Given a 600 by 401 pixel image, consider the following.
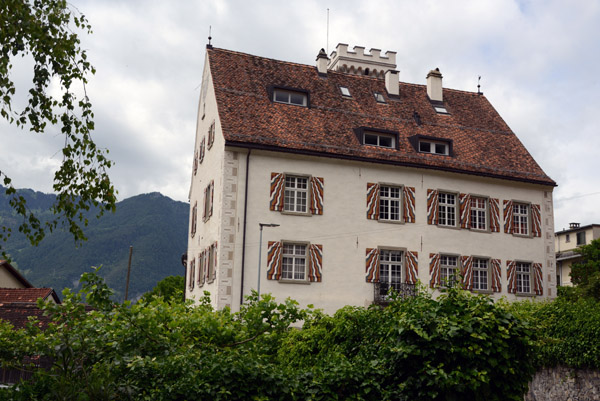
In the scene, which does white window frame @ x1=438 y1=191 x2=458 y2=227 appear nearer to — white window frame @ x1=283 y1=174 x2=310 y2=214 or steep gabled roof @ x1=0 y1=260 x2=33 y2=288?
white window frame @ x1=283 y1=174 x2=310 y2=214

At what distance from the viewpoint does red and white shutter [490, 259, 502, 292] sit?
31641 mm

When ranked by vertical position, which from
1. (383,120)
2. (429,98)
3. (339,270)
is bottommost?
(339,270)

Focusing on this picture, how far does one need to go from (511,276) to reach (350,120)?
10315mm

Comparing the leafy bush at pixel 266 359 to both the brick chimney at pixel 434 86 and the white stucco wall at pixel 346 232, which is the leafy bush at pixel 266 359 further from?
the brick chimney at pixel 434 86

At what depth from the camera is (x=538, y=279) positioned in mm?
32938

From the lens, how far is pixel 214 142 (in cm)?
3158

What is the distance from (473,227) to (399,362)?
77.0 feet

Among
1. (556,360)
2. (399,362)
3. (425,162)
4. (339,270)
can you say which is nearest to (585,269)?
(425,162)

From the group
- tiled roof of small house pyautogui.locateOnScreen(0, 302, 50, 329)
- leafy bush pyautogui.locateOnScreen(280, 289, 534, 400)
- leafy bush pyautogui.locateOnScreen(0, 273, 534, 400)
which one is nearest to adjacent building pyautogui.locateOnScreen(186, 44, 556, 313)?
tiled roof of small house pyautogui.locateOnScreen(0, 302, 50, 329)

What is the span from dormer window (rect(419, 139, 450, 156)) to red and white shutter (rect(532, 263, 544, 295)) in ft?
22.3

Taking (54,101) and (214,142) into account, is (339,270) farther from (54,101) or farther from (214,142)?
(54,101)

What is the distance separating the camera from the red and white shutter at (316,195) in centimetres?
2933

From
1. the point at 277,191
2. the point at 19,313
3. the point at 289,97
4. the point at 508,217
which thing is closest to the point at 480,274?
the point at 508,217

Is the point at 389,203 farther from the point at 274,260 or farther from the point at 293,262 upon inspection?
the point at 274,260
